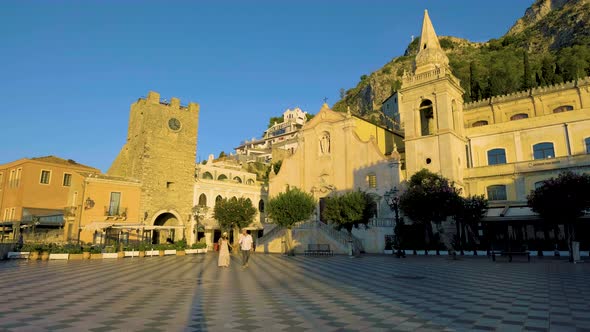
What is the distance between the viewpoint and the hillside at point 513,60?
5125 centimetres

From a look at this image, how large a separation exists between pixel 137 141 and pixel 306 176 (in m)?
19.1

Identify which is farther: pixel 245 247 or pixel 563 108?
pixel 563 108

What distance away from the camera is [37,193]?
42688mm

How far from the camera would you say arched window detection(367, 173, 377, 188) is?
123ft

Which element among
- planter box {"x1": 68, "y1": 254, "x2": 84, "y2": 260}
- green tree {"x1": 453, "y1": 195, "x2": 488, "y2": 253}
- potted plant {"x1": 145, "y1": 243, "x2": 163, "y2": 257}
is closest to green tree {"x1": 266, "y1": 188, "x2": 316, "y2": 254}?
potted plant {"x1": 145, "y1": 243, "x2": 163, "y2": 257}

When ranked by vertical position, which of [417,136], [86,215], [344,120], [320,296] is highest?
[344,120]

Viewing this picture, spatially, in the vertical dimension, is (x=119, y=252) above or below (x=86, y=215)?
below

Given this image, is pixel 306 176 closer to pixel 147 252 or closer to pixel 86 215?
pixel 147 252

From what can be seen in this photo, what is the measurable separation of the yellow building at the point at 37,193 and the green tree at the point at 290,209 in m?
22.8

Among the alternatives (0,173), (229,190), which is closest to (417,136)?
(229,190)

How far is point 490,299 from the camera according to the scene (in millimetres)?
9680

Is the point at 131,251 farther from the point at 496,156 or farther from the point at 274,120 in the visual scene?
the point at 274,120

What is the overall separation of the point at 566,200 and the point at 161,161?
36361mm

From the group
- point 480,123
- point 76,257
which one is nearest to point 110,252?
point 76,257
